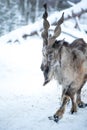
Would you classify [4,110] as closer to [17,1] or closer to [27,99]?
[27,99]

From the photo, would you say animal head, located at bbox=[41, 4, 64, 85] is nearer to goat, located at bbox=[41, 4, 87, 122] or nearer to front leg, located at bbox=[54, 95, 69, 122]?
goat, located at bbox=[41, 4, 87, 122]

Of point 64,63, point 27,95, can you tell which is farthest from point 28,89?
point 64,63

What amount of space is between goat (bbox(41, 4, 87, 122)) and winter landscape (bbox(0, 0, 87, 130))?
0.41 m

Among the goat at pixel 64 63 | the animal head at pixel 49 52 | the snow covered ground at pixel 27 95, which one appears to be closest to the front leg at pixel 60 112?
the goat at pixel 64 63

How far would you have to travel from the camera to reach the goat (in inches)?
285

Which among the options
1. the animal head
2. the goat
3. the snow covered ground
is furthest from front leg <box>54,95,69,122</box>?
the animal head

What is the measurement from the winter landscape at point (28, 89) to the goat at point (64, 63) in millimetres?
415

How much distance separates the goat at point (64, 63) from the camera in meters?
7.24

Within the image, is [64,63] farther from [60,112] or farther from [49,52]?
[60,112]

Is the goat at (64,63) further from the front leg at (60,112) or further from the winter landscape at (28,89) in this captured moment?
the winter landscape at (28,89)

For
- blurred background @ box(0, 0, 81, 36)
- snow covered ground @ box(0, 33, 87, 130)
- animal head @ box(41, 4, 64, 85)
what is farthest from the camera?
blurred background @ box(0, 0, 81, 36)

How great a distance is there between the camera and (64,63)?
301 inches

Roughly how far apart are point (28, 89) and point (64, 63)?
3354mm

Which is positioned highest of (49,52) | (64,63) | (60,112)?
(49,52)
